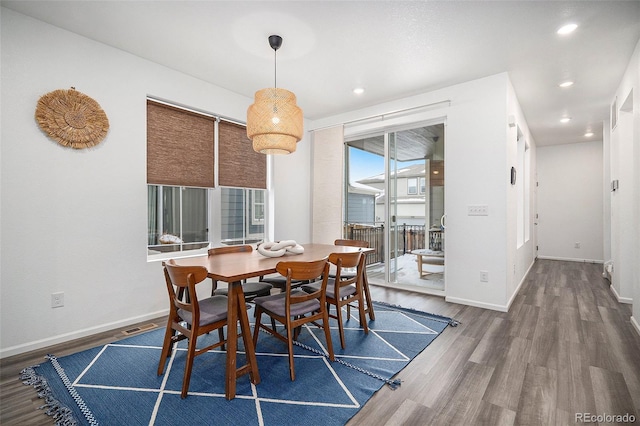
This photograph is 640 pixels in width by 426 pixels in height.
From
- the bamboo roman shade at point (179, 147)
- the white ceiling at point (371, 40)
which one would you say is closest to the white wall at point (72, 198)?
the bamboo roman shade at point (179, 147)

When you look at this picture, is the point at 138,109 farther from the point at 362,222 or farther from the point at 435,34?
the point at 362,222

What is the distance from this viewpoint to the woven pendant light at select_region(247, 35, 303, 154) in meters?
2.46

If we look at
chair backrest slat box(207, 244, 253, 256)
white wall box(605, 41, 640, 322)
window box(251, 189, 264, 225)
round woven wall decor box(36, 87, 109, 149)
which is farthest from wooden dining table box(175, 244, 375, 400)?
white wall box(605, 41, 640, 322)

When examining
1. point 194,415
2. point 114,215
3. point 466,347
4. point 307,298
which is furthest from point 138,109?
point 466,347

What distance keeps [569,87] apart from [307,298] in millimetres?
4365

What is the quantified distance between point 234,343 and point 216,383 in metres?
0.36

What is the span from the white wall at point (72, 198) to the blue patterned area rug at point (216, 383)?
0.48m

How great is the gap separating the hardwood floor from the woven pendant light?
207cm

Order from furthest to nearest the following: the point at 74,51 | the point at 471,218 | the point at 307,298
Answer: the point at 471,218
the point at 74,51
the point at 307,298

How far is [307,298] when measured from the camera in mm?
2170

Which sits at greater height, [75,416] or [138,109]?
[138,109]

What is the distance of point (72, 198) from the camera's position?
8.68 ft

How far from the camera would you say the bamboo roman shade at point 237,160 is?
3.87 meters

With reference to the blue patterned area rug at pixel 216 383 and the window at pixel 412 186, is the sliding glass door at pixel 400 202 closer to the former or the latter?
the window at pixel 412 186
